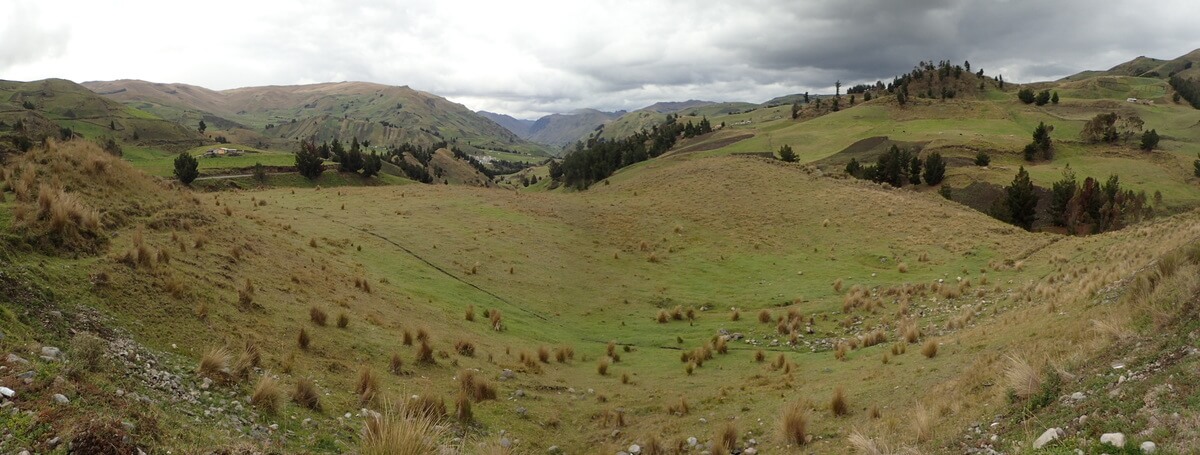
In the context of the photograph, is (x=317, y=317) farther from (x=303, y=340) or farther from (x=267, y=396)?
(x=267, y=396)

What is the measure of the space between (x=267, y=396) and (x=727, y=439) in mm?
6978

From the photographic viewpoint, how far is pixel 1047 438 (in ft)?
17.9

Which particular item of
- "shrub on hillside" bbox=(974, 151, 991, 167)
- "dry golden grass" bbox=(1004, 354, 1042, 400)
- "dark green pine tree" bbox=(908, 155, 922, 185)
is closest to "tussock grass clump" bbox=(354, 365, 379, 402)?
"dry golden grass" bbox=(1004, 354, 1042, 400)

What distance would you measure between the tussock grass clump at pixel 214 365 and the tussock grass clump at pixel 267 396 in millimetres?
715

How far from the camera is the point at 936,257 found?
89.4ft

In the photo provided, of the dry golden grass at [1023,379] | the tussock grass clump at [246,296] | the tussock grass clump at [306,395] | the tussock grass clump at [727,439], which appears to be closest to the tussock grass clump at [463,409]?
the tussock grass clump at [306,395]

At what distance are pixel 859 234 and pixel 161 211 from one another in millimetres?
32507

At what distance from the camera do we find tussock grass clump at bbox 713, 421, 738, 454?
8.70 metres

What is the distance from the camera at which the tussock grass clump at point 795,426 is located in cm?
853

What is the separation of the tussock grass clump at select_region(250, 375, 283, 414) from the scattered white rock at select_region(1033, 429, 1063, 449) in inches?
362

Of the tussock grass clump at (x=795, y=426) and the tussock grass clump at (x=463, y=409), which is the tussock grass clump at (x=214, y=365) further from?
the tussock grass clump at (x=795, y=426)

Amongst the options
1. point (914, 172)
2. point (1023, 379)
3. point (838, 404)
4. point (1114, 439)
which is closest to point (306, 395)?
point (838, 404)

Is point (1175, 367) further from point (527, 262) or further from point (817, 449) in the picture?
point (527, 262)

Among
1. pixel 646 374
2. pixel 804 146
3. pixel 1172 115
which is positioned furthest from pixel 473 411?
pixel 1172 115
